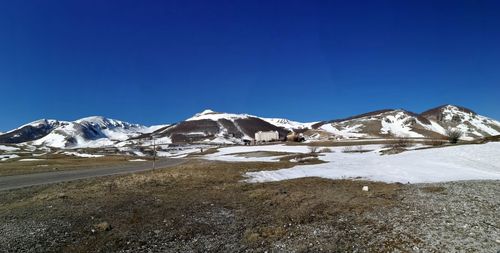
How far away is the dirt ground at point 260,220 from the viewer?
49.8 feet

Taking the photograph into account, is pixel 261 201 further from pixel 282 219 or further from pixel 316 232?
pixel 316 232

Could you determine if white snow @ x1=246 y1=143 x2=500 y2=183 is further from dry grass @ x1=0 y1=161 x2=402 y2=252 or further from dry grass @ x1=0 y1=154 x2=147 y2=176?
dry grass @ x1=0 y1=154 x2=147 y2=176

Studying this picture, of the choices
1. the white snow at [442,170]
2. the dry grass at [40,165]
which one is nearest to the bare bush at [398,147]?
the white snow at [442,170]

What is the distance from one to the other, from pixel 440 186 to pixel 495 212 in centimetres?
949

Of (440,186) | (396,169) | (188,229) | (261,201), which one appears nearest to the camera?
(188,229)

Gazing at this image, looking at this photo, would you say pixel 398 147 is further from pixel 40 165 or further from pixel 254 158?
pixel 40 165

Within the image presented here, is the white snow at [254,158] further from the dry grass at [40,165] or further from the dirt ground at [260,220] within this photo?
the dirt ground at [260,220]

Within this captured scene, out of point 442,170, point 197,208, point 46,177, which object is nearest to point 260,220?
point 197,208

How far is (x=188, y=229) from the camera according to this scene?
715 inches

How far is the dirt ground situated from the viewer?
598 inches

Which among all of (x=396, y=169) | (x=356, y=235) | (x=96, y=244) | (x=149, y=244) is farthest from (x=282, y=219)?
(x=396, y=169)

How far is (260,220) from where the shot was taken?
2002cm

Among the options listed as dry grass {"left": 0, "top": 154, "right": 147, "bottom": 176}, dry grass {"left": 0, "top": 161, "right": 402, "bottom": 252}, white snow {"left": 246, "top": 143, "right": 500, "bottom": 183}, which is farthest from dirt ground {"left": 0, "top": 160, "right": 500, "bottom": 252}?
dry grass {"left": 0, "top": 154, "right": 147, "bottom": 176}

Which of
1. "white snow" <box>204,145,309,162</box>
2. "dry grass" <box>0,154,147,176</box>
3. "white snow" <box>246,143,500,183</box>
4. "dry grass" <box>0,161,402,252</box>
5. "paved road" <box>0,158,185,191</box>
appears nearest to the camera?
"dry grass" <box>0,161,402,252</box>
